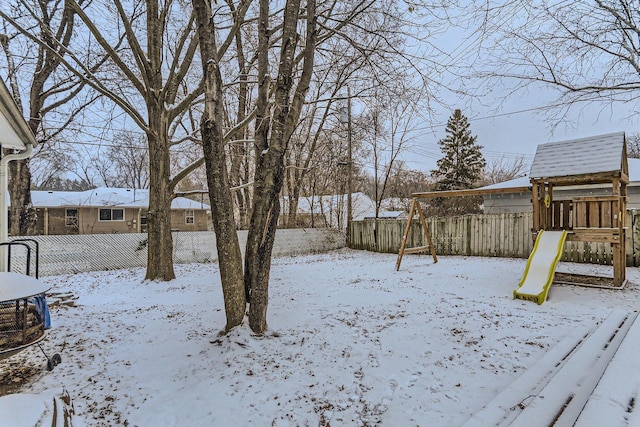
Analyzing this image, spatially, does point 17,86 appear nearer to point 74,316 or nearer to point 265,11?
point 74,316

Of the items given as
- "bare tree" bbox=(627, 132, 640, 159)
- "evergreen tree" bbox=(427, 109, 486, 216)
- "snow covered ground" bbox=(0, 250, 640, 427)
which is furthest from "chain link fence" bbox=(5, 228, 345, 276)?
"bare tree" bbox=(627, 132, 640, 159)

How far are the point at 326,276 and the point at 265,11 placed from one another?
476cm

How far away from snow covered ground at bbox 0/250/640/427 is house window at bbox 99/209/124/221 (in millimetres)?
Result: 14017

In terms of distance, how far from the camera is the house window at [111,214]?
17.0 meters

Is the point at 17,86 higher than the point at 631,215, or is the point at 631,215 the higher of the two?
the point at 17,86

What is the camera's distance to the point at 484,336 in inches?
126

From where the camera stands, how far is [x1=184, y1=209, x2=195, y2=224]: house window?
64.1 ft

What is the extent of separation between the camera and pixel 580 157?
5332 mm

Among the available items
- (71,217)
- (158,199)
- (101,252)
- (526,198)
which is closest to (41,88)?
(101,252)

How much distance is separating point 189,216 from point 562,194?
18.5 meters

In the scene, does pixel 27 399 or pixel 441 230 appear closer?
pixel 27 399

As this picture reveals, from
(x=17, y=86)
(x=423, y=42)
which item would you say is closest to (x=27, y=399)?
(x=423, y=42)

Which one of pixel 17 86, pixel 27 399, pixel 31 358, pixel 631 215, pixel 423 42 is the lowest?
pixel 31 358

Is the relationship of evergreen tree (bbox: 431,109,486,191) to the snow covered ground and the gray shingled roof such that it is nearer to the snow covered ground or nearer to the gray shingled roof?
the gray shingled roof
